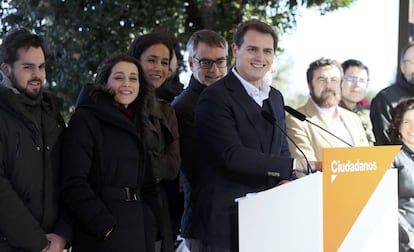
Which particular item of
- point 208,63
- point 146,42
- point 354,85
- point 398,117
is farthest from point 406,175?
point 146,42

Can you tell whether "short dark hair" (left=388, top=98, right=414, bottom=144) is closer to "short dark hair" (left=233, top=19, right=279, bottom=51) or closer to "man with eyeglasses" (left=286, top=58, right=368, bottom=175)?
"man with eyeglasses" (left=286, top=58, right=368, bottom=175)

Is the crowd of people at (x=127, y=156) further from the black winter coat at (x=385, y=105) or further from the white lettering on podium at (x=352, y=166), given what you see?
the black winter coat at (x=385, y=105)

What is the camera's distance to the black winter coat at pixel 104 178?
302 cm

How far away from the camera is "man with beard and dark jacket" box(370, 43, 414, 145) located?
15.3 ft

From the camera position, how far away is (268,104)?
3.31m

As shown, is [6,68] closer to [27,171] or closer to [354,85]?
[27,171]

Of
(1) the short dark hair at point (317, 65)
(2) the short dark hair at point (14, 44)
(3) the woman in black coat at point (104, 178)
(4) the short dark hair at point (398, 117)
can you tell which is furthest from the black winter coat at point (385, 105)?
(2) the short dark hair at point (14, 44)

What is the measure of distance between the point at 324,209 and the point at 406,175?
1.55m

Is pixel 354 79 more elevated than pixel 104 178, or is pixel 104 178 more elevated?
pixel 354 79

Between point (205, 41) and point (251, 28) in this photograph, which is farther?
point (205, 41)

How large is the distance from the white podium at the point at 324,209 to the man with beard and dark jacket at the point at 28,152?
82 cm

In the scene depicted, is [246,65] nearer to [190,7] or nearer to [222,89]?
[222,89]

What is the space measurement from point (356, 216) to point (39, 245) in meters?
1.27

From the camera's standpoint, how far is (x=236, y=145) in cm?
309
